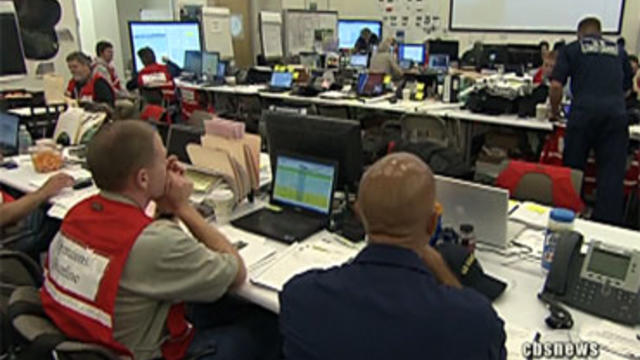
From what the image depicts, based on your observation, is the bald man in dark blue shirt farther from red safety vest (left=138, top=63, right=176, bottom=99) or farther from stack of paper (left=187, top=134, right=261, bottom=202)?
red safety vest (left=138, top=63, right=176, bottom=99)

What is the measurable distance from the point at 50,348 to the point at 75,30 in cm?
562

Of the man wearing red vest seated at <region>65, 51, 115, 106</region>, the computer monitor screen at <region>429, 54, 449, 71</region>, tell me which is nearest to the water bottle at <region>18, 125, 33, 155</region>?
the man wearing red vest seated at <region>65, 51, 115, 106</region>

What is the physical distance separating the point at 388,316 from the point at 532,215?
1467mm

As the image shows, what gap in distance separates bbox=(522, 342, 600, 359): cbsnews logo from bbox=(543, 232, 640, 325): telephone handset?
17cm

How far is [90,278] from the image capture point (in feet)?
4.61

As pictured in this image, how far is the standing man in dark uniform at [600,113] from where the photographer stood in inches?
152

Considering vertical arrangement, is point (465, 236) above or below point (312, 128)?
below

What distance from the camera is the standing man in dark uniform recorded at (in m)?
3.86

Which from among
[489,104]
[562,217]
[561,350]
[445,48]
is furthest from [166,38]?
[561,350]

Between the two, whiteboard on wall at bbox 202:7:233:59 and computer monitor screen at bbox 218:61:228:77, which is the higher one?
whiteboard on wall at bbox 202:7:233:59

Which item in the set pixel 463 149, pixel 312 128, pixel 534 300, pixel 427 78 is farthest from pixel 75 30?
pixel 534 300

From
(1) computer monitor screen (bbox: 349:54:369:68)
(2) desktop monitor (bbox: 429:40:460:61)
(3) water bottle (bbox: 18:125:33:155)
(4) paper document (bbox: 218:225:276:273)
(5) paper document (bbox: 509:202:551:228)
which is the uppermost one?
(2) desktop monitor (bbox: 429:40:460:61)

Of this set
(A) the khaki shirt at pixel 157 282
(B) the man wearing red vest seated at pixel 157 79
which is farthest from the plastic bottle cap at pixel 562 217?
(B) the man wearing red vest seated at pixel 157 79

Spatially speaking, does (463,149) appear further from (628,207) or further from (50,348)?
(50,348)
